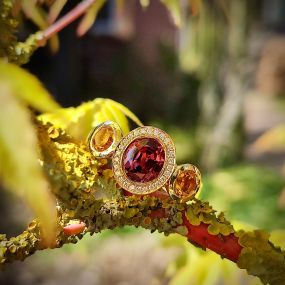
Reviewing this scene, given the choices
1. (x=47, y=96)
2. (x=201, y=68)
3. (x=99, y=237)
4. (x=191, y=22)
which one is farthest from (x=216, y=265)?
(x=191, y=22)

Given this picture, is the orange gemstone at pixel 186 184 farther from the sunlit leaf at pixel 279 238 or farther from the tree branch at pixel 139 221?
the sunlit leaf at pixel 279 238

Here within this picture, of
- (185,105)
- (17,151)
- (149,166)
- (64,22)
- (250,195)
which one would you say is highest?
(185,105)

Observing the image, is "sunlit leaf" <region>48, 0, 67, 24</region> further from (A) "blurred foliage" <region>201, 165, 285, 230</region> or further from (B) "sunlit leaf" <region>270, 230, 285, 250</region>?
(A) "blurred foliage" <region>201, 165, 285, 230</region>

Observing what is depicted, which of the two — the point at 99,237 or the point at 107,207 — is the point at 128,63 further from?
the point at 107,207

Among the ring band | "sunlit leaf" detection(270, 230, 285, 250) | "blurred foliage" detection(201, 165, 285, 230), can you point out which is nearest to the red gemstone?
the ring band

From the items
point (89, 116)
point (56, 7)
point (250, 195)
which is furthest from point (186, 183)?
point (250, 195)

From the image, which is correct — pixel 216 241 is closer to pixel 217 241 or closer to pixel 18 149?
pixel 217 241

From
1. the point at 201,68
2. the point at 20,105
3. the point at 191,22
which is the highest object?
the point at 191,22
